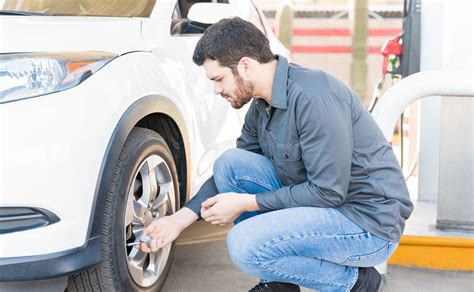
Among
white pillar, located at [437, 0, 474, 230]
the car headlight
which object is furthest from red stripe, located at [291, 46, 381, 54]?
the car headlight

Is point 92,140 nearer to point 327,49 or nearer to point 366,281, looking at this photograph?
point 366,281

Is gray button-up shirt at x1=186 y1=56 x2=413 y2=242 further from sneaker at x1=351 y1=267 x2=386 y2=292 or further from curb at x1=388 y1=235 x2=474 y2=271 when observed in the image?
curb at x1=388 y1=235 x2=474 y2=271

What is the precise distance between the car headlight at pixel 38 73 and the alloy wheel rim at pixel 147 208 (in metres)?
0.49

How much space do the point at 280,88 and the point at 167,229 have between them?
643mm

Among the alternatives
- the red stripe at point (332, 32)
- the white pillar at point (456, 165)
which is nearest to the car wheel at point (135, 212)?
the white pillar at point (456, 165)

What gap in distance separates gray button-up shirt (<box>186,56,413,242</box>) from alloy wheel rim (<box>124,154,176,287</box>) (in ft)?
1.78

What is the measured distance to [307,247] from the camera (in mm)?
2521

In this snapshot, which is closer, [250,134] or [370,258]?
[370,258]

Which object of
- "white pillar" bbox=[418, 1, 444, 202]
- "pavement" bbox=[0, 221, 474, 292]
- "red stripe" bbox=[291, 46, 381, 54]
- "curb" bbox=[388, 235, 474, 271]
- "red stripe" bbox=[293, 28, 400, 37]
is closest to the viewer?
"pavement" bbox=[0, 221, 474, 292]

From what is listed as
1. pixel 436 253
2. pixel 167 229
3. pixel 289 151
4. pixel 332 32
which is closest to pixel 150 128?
pixel 167 229

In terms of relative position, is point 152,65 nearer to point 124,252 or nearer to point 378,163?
point 124,252

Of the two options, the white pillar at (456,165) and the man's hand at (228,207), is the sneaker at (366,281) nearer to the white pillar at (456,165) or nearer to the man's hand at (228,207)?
the man's hand at (228,207)

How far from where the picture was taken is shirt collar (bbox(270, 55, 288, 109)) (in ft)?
8.16

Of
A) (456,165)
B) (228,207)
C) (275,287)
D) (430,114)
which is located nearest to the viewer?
(228,207)
